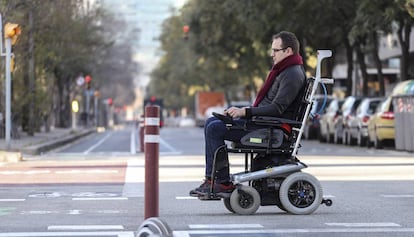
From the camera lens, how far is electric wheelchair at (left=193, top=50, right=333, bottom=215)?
1080 centimetres

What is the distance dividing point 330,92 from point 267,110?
44029 mm

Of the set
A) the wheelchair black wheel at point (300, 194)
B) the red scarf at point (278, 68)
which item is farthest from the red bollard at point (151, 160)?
the red scarf at point (278, 68)

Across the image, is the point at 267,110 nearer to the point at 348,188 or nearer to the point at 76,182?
the point at 348,188

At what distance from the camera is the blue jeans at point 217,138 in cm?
1076

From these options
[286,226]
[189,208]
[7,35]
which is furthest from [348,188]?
[7,35]

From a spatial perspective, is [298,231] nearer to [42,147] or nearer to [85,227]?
[85,227]

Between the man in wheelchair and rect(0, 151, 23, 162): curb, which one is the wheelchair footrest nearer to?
→ the man in wheelchair

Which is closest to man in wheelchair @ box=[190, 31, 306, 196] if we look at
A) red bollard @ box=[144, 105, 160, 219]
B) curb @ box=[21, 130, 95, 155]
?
red bollard @ box=[144, 105, 160, 219]

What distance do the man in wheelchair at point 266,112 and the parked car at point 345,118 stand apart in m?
24.2

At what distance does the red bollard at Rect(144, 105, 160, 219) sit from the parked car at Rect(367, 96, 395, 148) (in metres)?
21.9

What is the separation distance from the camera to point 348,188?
48.0 feet

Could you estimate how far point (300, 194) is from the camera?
10914 mm

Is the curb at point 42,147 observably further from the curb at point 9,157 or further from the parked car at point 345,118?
the parked car at point 345,118

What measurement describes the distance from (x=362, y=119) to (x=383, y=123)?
282 cm
